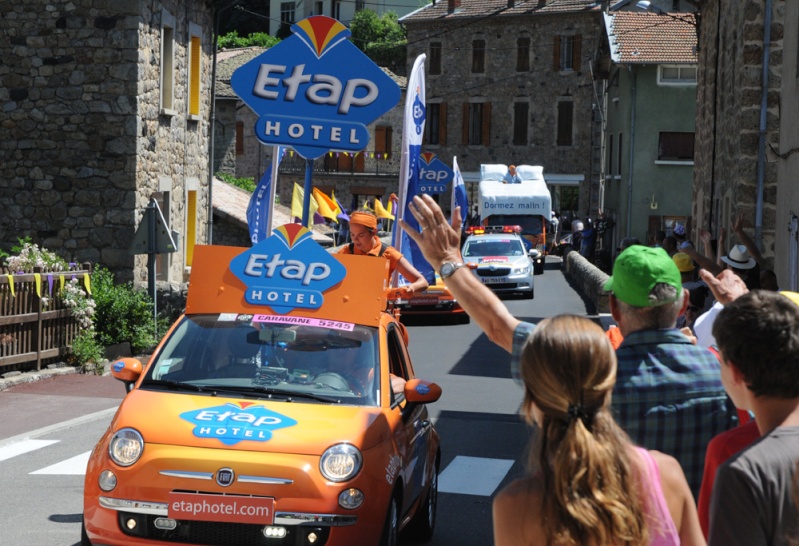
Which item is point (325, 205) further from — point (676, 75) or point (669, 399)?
point (669, 399)

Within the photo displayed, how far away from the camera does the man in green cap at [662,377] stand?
4055 mm

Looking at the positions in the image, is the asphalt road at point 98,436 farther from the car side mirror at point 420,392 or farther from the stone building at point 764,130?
the stone building at point 764,130

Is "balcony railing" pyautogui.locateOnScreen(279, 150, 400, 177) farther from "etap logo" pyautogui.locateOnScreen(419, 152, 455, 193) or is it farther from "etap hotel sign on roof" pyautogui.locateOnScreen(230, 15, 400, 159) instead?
"etap hotel sign on roof" pyautogui.locateOnScreen(230, 15, 400, 159)

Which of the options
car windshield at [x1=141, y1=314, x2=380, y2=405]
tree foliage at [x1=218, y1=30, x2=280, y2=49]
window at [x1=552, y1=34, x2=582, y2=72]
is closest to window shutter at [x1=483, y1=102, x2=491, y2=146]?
window at [x1=552, y1=34, x2=582, y2=72]

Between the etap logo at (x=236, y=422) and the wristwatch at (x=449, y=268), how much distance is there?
2.02m

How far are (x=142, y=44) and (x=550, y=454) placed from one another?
63.9 feet

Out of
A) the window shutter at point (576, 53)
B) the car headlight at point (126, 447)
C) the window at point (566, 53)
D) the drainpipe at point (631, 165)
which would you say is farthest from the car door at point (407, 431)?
the window at point (566, 53)

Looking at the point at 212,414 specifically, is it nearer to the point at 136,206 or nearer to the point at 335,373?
the point at 335,373

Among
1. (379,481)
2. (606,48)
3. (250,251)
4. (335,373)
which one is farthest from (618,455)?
(606,48)

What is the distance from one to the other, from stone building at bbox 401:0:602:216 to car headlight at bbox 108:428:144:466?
6062 cm

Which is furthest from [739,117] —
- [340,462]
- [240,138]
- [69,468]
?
[240,138]

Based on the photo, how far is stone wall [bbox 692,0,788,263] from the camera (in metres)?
16.4

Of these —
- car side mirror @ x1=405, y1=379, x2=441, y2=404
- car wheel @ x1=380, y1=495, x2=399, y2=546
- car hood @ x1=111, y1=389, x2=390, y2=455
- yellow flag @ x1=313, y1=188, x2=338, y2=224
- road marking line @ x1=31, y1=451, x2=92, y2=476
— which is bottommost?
road marking line @ x1=31, y1=451, x2=92, y2=476

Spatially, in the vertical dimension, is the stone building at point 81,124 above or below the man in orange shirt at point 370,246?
above
